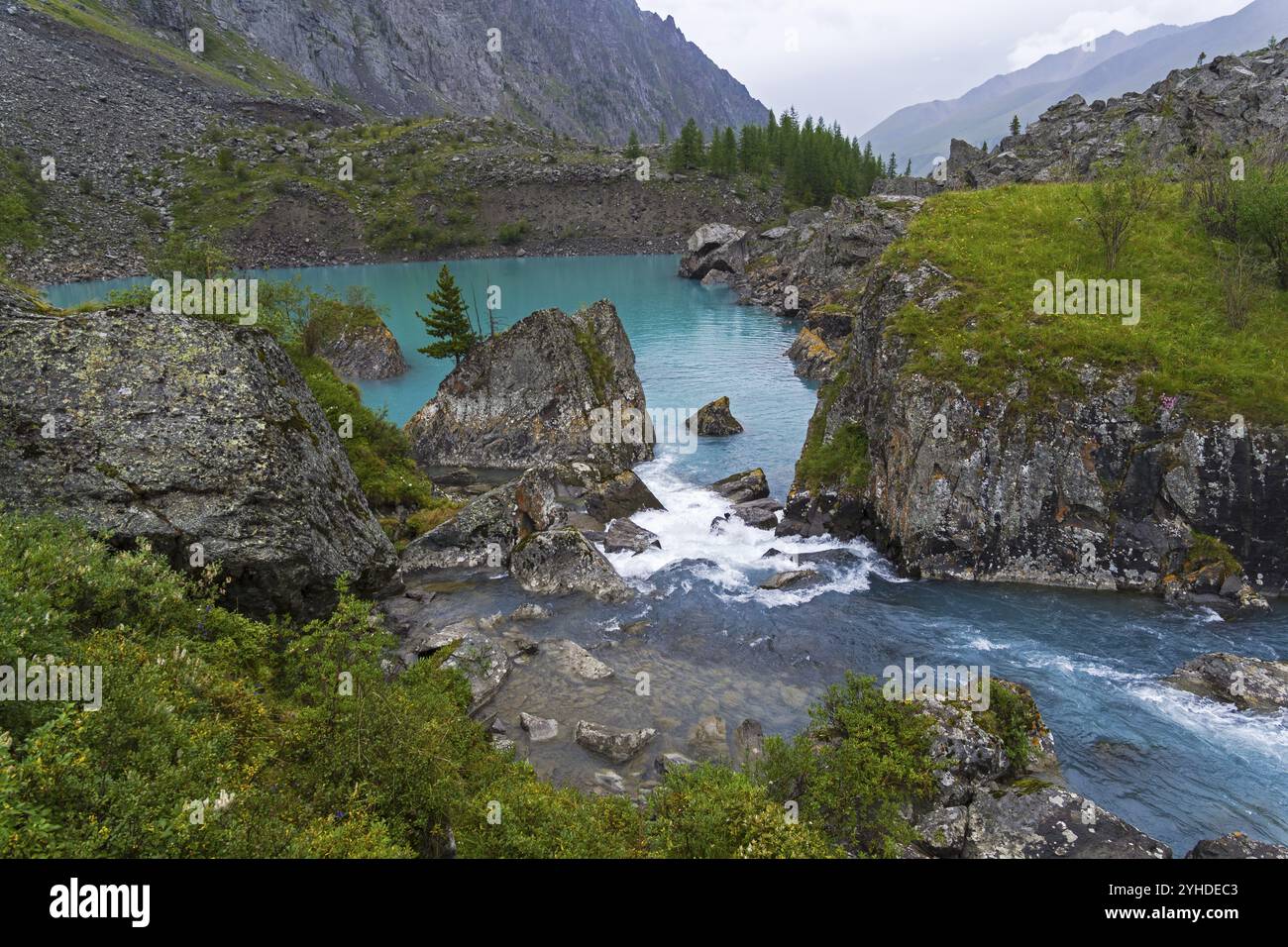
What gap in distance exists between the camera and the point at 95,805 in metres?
9.94

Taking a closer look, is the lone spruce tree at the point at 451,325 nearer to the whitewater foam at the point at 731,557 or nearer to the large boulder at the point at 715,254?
the whitewater foam at the point at 731,557

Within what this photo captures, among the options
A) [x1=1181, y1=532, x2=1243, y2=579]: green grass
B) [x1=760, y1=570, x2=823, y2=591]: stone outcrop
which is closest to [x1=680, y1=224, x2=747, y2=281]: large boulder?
[x1=760, y1=570, x2=823, y2=591]: stone outcrop

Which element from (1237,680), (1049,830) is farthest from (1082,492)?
(1049,830)

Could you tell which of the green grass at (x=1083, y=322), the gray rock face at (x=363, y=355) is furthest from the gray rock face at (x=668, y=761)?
the gray rock face at (x=363, y=355)

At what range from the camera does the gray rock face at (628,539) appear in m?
38.7

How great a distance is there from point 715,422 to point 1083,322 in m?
28.2

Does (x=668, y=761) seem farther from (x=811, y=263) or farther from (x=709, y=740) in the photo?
(x=811, y=263)

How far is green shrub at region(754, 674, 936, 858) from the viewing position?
652 inches

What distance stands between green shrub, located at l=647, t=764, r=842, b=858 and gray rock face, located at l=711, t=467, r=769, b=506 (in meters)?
30.2

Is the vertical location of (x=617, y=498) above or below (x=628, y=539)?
above

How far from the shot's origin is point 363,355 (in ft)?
251

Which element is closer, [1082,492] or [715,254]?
[1082,492]

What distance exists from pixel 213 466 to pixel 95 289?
14364 centimetres

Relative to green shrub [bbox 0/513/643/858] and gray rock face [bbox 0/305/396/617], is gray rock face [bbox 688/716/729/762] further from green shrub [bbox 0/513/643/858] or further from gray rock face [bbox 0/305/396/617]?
gray rock face [bbox 0/305/396/617]
